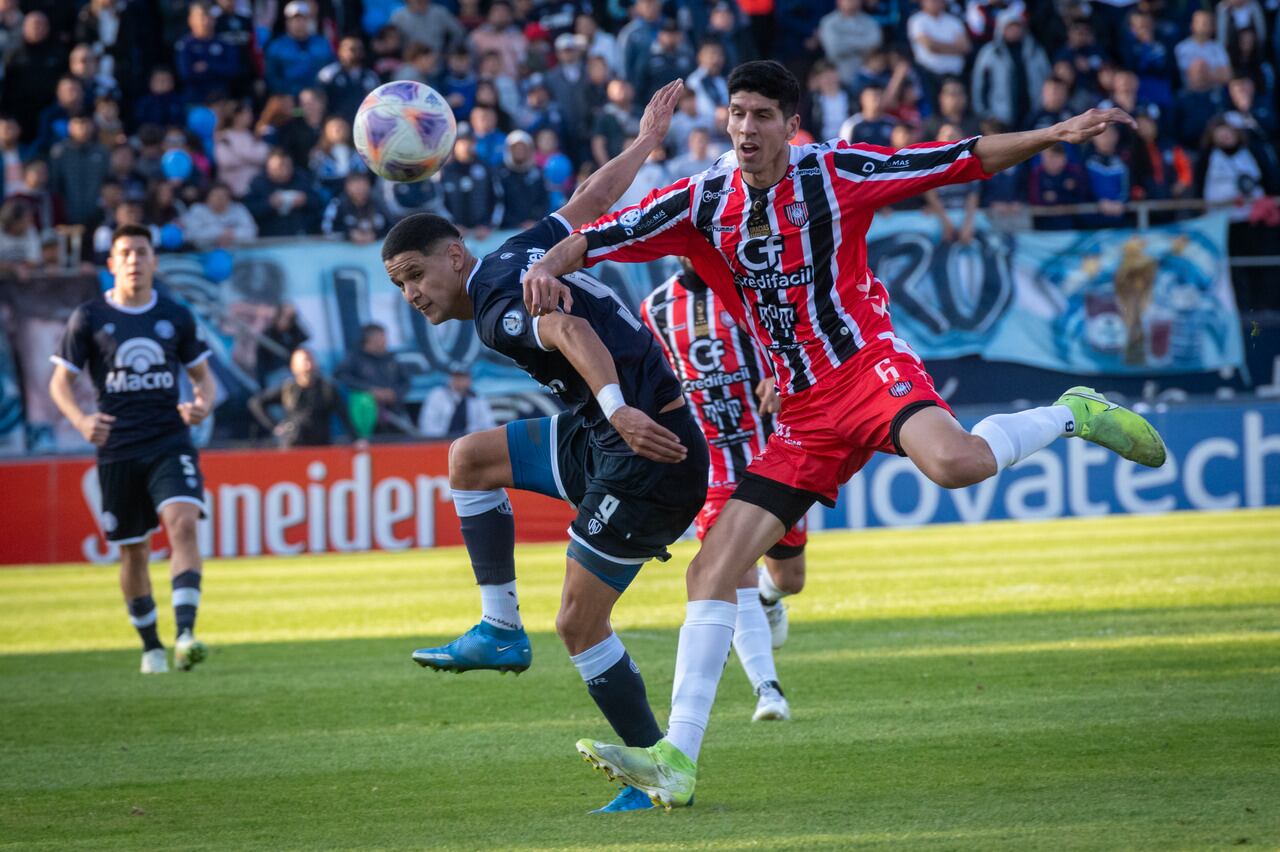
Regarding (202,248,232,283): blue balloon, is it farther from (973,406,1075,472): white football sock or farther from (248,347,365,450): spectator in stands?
(973,406,1075,472): white football sock

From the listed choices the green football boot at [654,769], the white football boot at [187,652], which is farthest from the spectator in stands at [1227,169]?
the green football boot at [654,769]

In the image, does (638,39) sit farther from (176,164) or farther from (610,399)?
(610,399)

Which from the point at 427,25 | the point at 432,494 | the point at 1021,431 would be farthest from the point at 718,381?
the point at 427,25

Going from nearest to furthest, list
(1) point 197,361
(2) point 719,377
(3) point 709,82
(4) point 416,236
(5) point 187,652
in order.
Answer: (4) point 416,236
(2) point 719,377
(5) point 187,652
(1) point 197,361
(3) point 709,82

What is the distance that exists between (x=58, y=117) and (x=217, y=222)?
2.70 metres

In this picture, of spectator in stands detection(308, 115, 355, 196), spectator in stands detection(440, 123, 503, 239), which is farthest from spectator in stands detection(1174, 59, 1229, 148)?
spectator in stands detection(308, 115, 355, 196)

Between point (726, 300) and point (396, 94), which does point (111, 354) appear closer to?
point (396, 94)

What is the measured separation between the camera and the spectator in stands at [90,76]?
1973 cm

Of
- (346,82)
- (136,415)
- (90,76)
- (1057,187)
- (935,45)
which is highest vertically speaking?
(90,76)

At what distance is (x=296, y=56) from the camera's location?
20.2 m

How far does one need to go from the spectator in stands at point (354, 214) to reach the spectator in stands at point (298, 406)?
1.49m

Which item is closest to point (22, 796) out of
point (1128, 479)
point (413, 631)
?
point (413, 631)

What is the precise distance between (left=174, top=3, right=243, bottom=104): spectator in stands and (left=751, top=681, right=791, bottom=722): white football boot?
14595 mm

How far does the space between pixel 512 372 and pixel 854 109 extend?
5.93 metres
